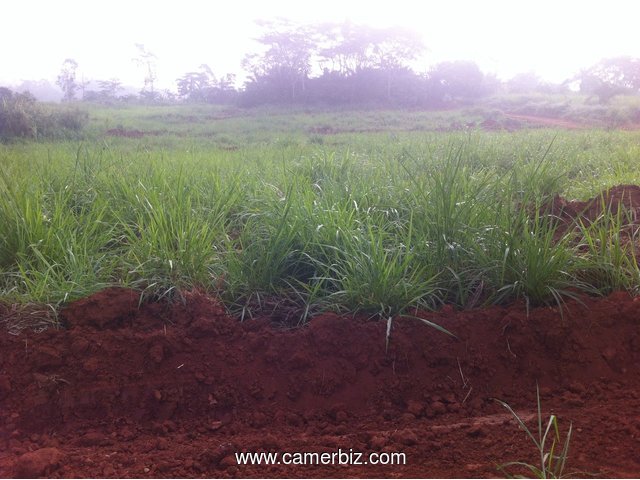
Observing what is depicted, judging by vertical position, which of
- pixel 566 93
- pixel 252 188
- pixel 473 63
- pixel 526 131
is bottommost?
pixel 252 188

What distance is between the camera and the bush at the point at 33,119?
4.01 meters

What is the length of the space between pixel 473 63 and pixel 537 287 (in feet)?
8.70

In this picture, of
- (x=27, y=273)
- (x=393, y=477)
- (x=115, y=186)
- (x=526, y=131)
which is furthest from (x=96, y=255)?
(x=526, y=131)

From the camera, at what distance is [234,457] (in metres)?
1.66

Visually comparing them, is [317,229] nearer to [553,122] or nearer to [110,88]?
[110,88]

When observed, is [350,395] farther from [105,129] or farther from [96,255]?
[105,129]

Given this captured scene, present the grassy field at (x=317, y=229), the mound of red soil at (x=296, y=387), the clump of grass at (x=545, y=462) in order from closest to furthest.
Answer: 1. the clump of grass at (x=545, y=462)
2. the mound of red soil at (x=296, y=387)
3. the grassy field at (x=317, y=229)

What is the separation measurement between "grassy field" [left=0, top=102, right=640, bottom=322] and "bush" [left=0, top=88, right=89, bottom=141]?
19 centimetres

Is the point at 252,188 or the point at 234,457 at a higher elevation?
the point at 252,188

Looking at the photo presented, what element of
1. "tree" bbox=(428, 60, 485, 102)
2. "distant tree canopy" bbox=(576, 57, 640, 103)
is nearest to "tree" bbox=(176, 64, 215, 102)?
"tree" bbox=(428, 60, 485, 102)

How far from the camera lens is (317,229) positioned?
2541 millimetres

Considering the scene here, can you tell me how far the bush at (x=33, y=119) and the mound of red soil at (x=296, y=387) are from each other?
8.15 feet

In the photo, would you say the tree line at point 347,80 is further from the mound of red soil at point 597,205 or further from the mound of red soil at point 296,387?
the mound of red soil at point 296,387

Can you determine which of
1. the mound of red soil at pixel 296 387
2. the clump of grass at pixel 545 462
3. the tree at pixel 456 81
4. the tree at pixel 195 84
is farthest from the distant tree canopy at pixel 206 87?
the clump of grass at pixel 545 462
